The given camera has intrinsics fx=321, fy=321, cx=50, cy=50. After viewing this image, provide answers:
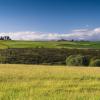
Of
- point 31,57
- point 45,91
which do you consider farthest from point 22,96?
point 31,57

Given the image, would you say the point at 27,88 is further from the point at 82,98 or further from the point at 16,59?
the point at 16,59

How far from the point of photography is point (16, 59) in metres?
82.9

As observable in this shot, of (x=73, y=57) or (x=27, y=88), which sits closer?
(x=27, y=88)

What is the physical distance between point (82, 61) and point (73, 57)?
3.53 m

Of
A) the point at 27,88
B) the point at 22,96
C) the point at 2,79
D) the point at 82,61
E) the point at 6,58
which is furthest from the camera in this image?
the point at 6,58

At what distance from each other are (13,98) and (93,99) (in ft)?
9.28

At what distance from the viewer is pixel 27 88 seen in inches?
565

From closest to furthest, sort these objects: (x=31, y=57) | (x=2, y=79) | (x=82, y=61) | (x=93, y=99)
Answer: (x=93, y=99), (x=2, y=79), (x=82, y=61), (x=31, y=57)

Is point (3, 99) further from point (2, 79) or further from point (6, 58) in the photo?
point (6, 58)

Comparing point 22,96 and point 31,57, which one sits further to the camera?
point 31,57

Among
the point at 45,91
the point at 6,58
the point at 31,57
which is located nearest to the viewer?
the point at 45,91

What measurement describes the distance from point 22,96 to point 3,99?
91 cm

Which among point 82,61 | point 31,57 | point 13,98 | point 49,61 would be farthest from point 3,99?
point 31,57

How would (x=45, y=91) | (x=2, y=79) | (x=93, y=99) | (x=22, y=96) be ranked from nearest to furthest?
1. (x=93, y=99)
2. (x=22, y=96)
3. (x=45, y=91)
4. (x=2, y=79)
